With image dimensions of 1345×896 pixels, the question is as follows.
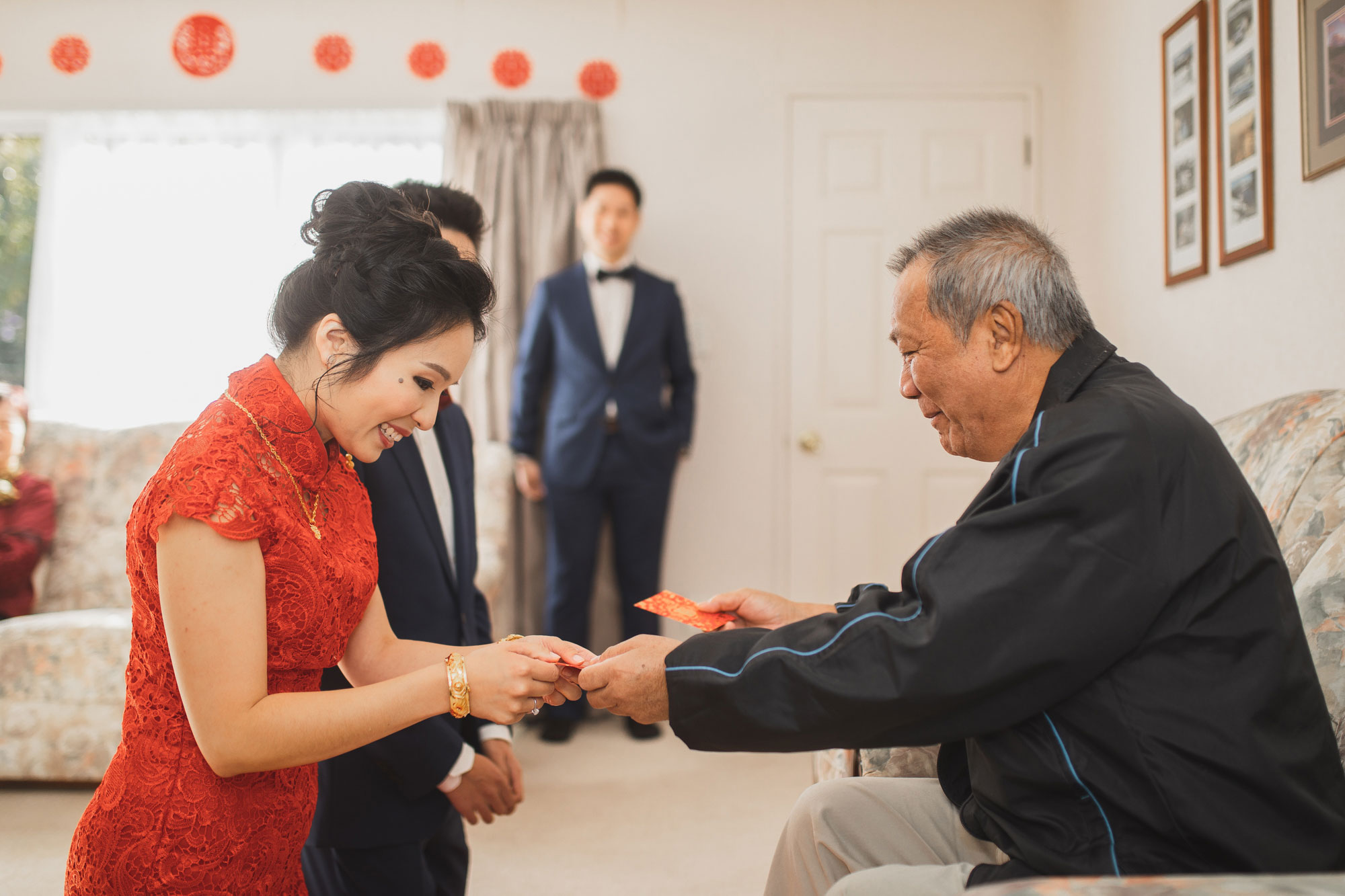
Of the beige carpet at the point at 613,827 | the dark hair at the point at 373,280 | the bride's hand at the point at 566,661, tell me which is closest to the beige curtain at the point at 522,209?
the beige carpet at the point at 613,827

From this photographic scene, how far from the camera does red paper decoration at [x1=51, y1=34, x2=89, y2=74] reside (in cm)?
409

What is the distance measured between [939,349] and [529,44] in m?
3.26

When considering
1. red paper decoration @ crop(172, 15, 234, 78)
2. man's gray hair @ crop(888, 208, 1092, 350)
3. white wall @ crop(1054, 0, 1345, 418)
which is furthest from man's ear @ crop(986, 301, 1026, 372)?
red paper decoration @ crop(172, 15, 234, 78)

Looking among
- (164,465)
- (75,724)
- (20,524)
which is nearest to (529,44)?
(20,524)

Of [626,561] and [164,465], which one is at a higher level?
[164,465]

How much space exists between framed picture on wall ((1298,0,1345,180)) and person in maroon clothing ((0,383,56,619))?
3.94 meters

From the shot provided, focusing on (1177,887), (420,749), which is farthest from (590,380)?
(1177,887)

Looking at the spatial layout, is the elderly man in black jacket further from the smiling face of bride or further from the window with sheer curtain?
the window with sheer curtain

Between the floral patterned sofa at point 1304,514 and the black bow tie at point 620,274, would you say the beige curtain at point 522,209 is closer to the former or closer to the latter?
the black bow tie at point 620,274

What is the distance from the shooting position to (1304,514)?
151cm

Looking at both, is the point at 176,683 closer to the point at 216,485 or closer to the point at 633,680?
the point at 216,485

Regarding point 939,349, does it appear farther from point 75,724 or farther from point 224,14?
point 224,14

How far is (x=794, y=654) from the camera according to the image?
113 cm

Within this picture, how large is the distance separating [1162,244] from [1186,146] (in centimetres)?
35
